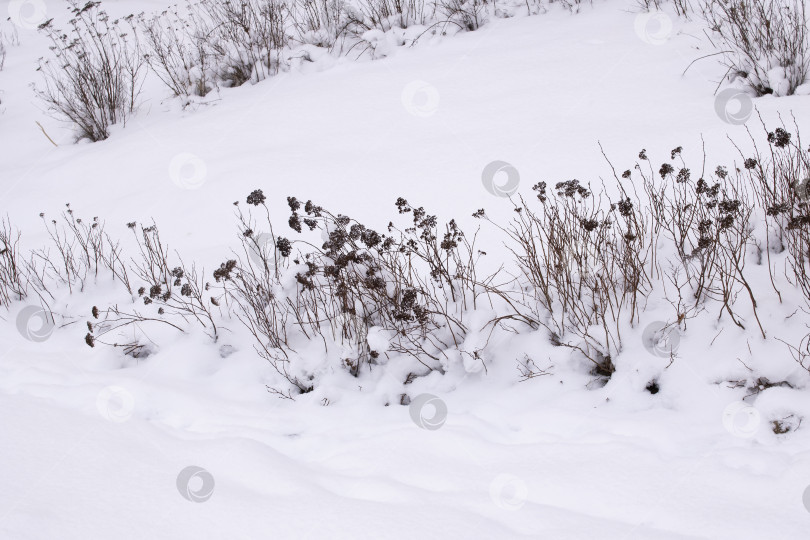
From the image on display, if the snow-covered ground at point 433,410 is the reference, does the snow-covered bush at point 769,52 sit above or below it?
above

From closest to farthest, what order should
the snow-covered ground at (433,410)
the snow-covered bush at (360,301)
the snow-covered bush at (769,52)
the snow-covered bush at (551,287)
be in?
the snow-covered ground at (433,410), the snow-covered bush at (551,287), the snow-covered bush at (360,301), the snow-covered bush at (769,52)

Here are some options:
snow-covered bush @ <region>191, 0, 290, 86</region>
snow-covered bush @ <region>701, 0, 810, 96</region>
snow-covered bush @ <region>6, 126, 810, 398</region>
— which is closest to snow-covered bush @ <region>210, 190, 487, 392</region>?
snow-covered bush @ <region>6, 126, 810, 398</region>

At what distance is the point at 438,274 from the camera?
8.91ft

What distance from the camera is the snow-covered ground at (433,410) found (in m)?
1.66

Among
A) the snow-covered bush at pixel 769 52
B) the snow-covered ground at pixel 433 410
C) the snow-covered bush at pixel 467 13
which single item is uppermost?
the snow-covered bush at pixel 467 13

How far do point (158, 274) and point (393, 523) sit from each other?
2.61 m

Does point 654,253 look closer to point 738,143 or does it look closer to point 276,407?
point 738,143

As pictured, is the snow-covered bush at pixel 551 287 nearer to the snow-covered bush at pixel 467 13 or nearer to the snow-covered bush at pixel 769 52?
the snow-covered bush at pixel 769 52

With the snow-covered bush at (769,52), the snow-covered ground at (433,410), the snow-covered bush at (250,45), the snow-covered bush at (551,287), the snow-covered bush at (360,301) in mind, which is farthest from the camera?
the snow-covered bush at (250,45)

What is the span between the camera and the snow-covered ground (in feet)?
5.45

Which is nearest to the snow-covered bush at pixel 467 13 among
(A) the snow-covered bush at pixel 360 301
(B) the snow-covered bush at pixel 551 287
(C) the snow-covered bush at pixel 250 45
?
(C) the snow-covered bush at pixel 250 45

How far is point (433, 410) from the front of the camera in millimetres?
2289

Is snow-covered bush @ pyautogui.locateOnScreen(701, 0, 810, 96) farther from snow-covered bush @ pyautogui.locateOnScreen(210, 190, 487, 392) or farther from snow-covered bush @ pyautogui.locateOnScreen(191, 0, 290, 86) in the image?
snow-covered bush @ pyautogui.locateOnScreen(191, 0, 290, 86)

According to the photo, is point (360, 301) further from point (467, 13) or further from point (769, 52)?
point (467, 13)
